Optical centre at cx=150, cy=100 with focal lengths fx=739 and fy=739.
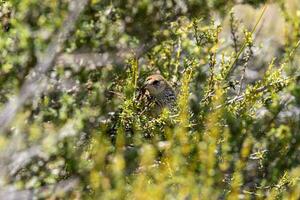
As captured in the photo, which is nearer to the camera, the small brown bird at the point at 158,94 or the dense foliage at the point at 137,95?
the dense foliage at the point at 137,95

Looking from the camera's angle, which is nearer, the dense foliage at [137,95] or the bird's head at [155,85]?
the dense foliage at [137,95]

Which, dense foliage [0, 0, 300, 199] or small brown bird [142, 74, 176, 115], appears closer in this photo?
dense foliage [0, 0, 300, 199]

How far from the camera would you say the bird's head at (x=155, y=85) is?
15.2ft

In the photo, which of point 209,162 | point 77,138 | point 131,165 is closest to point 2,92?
point 77,138

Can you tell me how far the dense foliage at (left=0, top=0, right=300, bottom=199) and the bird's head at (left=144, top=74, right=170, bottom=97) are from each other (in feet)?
0.27

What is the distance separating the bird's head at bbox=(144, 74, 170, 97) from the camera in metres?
4.64

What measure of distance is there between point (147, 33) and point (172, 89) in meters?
0.82

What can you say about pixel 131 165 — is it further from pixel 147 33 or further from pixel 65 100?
pixel 147 33

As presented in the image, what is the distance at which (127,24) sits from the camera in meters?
5.56

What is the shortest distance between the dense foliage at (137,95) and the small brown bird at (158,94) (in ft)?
0.25

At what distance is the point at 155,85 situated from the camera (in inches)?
185

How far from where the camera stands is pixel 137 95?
4676 millimetres

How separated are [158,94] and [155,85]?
3.5 inches

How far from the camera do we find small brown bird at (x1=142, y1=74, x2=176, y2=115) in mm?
4629
